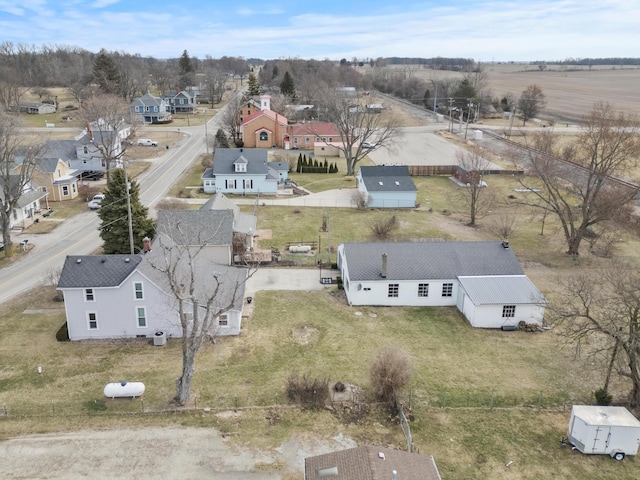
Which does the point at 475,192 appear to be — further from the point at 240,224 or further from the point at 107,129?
the point at 107,129

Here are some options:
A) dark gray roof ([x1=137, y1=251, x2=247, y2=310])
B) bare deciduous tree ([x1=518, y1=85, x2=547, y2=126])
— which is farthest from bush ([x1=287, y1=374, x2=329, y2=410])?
bare deciduous tree ([x1=518, y1=85, x2=547, y2=126])

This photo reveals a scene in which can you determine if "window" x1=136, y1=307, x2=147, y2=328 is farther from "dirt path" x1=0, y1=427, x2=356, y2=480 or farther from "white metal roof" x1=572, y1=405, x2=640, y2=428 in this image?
"white metal roof" x1=572, y1=405, x2=640, y2=428

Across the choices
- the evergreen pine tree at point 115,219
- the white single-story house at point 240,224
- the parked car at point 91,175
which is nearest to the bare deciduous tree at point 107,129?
the parked car at point 91,175

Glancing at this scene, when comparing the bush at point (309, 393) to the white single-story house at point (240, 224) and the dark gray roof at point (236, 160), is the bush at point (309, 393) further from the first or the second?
the dark gray roof at point (236, 160)

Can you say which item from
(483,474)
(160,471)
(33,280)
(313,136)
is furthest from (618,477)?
(313,136)

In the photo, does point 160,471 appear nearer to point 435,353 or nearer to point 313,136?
point 435,353
